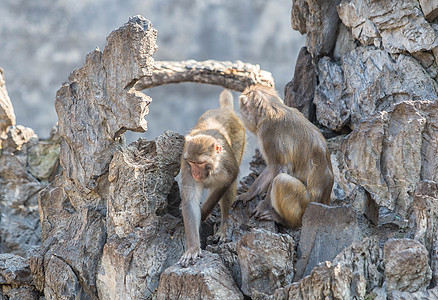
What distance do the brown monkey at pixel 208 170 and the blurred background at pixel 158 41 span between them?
9513mm

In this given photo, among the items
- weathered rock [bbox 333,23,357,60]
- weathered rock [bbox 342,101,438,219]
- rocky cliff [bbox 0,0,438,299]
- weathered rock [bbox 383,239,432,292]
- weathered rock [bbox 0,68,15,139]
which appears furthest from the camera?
weathered rock [bbox 0,68,15,139]

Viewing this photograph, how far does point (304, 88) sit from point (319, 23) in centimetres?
93

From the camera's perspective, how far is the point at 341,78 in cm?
700

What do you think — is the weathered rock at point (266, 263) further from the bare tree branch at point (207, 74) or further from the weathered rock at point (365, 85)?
the bare tree branch at point (207, 74)

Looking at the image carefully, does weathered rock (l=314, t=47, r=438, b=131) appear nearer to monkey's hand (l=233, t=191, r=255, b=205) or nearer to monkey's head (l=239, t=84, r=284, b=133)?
monkey's head (l=239, t=84, r=284, b=133)

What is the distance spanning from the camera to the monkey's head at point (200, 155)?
5621 mm

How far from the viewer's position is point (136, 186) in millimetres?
5539

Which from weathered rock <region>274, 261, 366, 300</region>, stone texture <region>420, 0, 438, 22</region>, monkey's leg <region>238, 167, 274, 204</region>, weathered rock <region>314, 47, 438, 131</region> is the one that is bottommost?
weathered rock <region>274, 261, 366, 300</region>

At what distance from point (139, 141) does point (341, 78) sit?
114 inches

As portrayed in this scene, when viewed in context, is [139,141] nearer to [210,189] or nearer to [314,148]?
[210,189]

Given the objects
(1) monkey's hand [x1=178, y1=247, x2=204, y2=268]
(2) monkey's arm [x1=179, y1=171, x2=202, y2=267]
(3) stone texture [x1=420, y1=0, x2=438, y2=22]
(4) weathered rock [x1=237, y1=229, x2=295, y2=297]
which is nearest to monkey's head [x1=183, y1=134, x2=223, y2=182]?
(2) monkey's arm [x1=179, y1=171, x2=202, y2=267]

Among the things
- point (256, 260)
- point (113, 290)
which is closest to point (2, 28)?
point (113, 290)

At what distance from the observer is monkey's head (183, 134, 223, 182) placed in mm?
5621

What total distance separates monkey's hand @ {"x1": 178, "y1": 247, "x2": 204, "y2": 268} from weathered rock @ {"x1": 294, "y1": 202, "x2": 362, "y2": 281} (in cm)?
98
